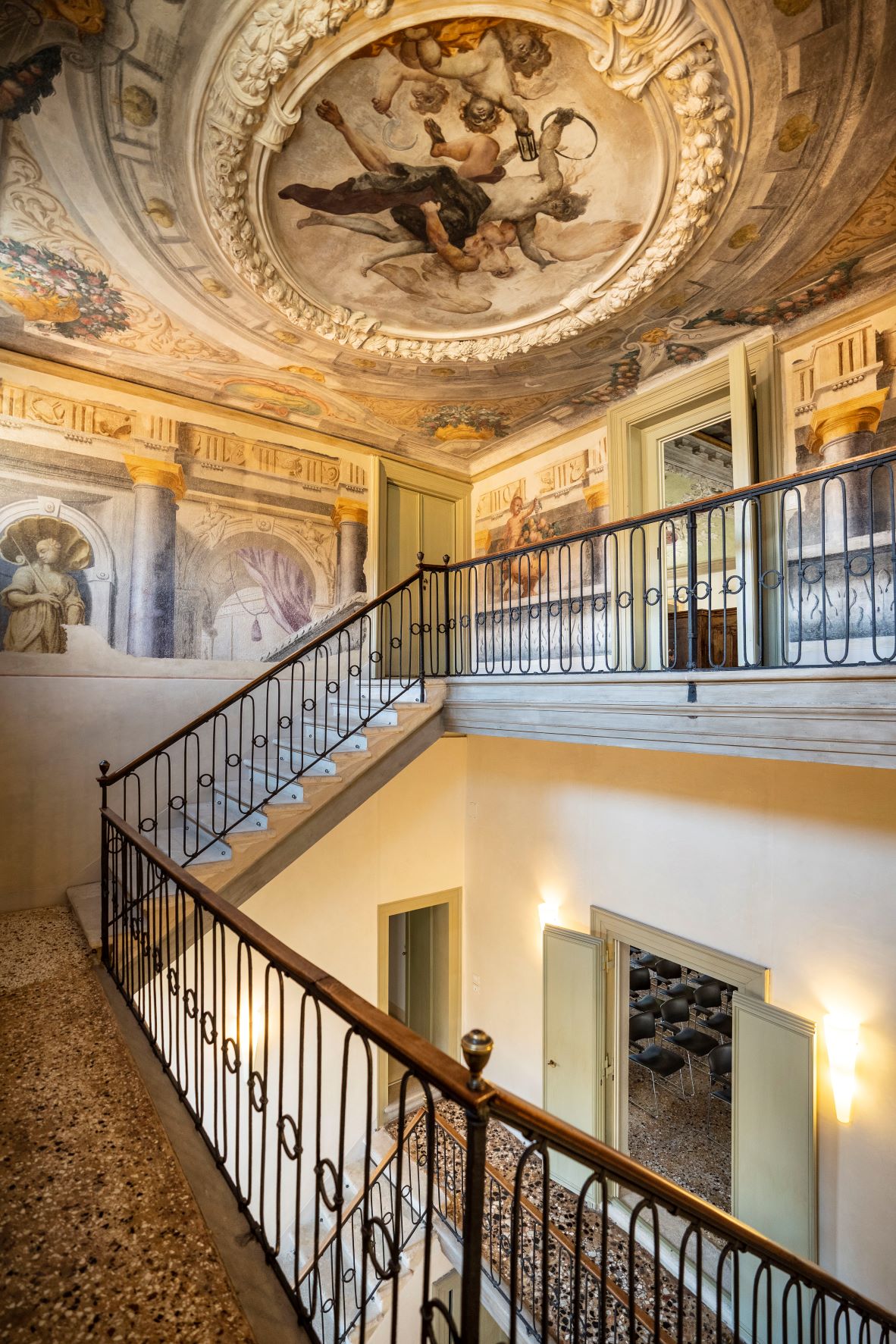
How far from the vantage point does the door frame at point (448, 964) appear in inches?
246

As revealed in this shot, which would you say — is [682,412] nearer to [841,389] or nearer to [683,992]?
[841,389]

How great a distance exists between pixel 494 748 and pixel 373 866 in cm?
171

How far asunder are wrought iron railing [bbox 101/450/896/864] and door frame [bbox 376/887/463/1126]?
2.15 metres

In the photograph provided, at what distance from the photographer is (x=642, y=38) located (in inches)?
113

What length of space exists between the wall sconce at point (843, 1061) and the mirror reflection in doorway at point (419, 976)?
3836 mm

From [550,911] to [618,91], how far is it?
569cm

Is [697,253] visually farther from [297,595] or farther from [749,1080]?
[749,1080]

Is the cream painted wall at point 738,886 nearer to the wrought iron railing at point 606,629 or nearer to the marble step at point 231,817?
the wrought iron railing at point 606,629

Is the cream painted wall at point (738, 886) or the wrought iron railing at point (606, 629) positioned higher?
the wrought iron railing at point (606, 629)

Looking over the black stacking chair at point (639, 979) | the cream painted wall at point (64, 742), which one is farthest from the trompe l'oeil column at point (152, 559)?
the black stacking chair at point (639, 979)

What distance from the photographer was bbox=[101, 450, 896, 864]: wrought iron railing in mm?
3734

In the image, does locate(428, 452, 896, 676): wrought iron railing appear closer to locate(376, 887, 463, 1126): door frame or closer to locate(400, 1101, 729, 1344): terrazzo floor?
locate(376, 887, 463, 1126): door frame

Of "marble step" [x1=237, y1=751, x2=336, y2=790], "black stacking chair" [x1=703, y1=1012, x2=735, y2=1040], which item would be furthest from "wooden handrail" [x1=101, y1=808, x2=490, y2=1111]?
"black stacking chair" [x1=703, y1=1012, x2=735, y2=1040]

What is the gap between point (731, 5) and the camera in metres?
2.70
